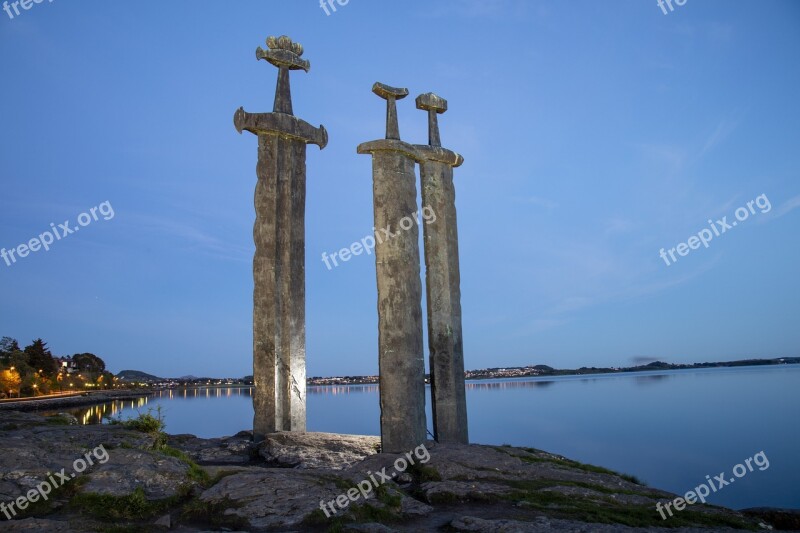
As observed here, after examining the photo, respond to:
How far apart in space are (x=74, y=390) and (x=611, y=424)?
312ft

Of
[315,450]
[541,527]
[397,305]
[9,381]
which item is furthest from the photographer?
[9,381]

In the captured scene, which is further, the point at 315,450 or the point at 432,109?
the point at 432,109

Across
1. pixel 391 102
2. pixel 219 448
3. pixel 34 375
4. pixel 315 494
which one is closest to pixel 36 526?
pixel 315 494

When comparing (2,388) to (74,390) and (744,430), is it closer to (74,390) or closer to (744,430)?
(74,390)

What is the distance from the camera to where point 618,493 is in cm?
1050

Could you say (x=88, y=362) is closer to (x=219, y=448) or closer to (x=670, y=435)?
(x=670, y=435)

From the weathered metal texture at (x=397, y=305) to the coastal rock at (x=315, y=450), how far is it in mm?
1633

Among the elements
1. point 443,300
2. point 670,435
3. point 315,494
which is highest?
point 443,300

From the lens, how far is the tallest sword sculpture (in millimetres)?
16328

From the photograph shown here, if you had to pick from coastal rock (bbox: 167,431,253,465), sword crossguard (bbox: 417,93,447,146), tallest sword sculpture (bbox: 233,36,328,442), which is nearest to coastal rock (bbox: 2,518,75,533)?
coastal rock (bbox: 167,431,253,465)

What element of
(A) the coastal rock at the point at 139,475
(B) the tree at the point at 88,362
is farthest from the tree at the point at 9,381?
(B) the tree at the point at 88,362

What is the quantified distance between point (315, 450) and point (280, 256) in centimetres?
558

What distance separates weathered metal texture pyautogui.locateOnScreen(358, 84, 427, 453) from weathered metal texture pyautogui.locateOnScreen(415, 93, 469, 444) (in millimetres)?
1324

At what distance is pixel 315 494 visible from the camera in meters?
8.66
